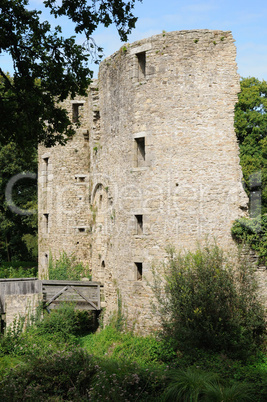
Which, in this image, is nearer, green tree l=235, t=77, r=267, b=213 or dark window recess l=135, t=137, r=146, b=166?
dark window recess l=135, t=137, r=146, b=166

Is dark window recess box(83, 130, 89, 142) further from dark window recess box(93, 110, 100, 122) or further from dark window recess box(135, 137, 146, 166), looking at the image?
dark window recess box(135, 137, 146, 166)

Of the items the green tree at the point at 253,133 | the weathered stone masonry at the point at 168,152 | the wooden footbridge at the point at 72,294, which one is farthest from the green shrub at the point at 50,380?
the green tree at the point at 253,133

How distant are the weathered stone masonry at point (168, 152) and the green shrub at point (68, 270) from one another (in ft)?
13.0

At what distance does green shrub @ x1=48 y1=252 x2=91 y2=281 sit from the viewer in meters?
21.0

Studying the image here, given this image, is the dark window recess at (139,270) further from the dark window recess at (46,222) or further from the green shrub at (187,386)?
the dark window recess at (46,222)

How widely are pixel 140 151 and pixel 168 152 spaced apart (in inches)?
53.9

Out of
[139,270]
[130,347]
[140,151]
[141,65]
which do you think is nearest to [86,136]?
[140,151]

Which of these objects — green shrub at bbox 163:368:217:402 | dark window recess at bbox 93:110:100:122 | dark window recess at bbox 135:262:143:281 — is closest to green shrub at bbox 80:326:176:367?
dark window recess at bbox 135:262:143:281

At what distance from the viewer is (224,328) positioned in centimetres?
1342

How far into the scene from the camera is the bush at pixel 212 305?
13.3 metres

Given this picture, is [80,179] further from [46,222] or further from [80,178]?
[46,222]

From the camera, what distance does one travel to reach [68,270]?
21.2 metres

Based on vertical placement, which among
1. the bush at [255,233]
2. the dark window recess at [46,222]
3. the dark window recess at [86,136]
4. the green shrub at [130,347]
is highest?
the dark window recess at [86,136]

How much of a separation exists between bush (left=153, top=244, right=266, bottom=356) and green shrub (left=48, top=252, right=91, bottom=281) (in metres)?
7.45
